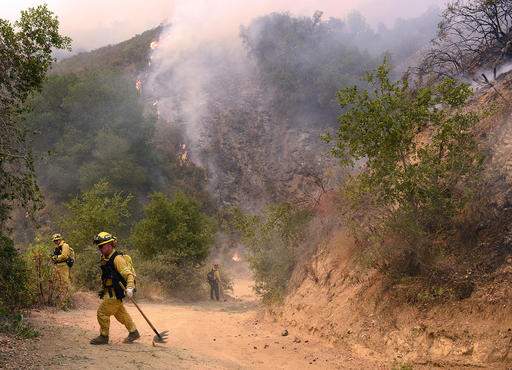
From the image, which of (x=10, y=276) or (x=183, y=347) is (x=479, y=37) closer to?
(x=183, y=347)

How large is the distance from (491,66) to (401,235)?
5734 millimetres

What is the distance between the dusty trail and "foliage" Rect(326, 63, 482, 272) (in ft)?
7.15

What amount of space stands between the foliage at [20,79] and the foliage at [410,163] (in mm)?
4625

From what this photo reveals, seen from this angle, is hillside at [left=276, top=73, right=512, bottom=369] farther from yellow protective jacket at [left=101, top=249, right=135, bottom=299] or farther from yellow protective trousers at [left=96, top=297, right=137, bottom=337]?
yellow protective jacket at [left=101, top=249, right=135, bottom=299]

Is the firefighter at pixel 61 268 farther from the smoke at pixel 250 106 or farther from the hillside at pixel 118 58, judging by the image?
the hillside at pixel 118 58

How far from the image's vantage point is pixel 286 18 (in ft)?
154

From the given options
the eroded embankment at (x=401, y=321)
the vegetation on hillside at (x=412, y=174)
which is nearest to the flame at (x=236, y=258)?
the eroded embankment at (x=401, y=321)

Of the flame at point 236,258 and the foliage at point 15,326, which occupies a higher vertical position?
the foliage at point 15,326

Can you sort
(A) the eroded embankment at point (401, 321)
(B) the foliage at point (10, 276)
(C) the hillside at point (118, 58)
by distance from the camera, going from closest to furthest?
(A) the eroded embankment at point (401, 321), (B) the foliage at point (10, 276), (C) the hillside at point (118, 58)

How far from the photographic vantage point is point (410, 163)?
7551 mm

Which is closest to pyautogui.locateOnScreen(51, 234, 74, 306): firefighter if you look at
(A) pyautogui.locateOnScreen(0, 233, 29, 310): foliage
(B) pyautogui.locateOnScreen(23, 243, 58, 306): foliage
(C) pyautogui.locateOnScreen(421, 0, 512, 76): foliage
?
(B) pyautogui.locateOnScreen(23, 243, 58, 306): foliage

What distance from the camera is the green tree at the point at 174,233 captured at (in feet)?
58.6

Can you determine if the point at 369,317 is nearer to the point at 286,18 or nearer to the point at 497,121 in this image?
the point at 497,121

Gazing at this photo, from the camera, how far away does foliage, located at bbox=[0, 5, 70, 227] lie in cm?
668
